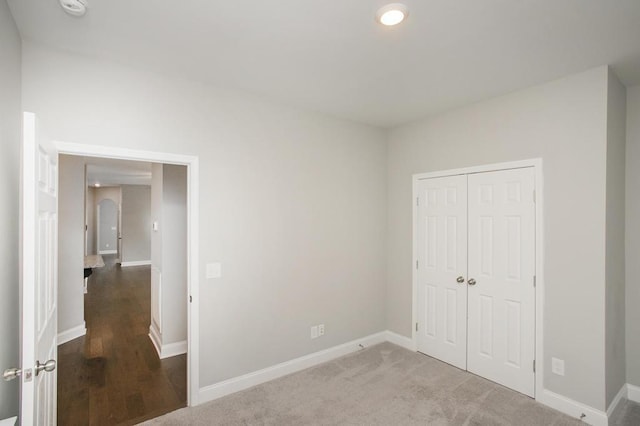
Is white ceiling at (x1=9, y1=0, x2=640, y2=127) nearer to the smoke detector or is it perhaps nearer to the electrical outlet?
the smoke detector

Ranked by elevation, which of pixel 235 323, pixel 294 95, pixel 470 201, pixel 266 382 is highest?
pixel 294 95

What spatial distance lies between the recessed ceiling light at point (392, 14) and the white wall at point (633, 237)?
8.08ft

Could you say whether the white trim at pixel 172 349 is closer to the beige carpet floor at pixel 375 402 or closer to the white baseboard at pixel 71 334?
the beige carpet floor at pixel 375 402

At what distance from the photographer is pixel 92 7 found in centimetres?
178

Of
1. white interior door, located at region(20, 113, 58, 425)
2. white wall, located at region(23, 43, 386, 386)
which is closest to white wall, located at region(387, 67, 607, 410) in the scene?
white wall, located at region(23, 43, 386, 386)

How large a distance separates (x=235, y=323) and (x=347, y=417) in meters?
1.23

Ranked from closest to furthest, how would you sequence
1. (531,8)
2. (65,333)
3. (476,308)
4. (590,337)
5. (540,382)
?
(531,8)
(590,337)
(540,382)
(476,308)
(65,333)

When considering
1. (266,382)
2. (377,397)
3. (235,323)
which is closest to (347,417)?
(377,397)

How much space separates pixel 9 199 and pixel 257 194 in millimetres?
1730

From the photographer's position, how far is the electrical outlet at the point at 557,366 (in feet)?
8.68

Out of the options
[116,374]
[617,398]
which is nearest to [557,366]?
[617,398]

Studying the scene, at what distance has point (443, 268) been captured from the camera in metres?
3.56

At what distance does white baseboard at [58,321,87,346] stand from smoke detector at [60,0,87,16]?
4076 millimetres

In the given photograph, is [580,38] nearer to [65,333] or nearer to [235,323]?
[235,323]
